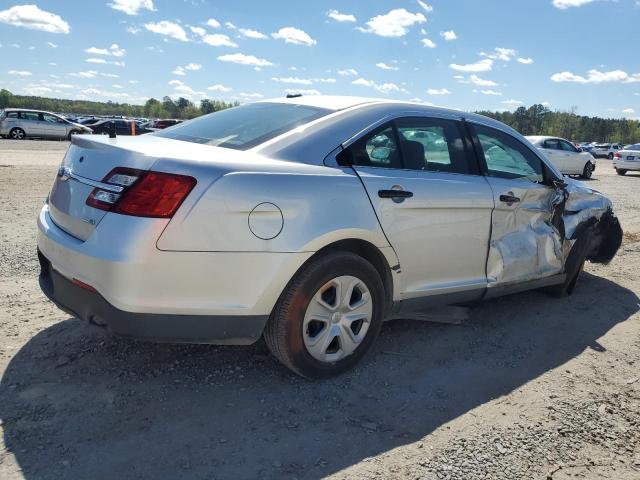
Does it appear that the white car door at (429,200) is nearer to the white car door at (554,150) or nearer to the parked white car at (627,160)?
the white car door at (554,150)

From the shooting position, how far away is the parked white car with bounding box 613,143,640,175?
23.0 metres


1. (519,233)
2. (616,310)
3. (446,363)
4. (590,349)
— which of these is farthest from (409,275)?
(616,310)

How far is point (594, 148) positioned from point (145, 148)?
62.9 m

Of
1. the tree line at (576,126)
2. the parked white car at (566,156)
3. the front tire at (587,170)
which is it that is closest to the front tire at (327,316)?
the parked white car at (566,156)

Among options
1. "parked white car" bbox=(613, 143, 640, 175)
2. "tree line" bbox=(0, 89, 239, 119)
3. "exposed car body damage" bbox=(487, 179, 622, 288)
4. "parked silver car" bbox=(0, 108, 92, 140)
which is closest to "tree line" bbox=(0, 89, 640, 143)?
"tree line" bbox=(0, 89, 239, 119)

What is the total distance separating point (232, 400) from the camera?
301 cm

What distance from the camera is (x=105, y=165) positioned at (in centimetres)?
284

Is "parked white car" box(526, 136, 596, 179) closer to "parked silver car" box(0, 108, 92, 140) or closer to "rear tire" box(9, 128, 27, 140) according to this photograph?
"parked silver car" box(0, 108, 92, 140)

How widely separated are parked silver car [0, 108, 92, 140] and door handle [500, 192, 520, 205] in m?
29.9

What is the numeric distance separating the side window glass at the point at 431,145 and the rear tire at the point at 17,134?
1181 inches

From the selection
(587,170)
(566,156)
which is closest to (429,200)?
(566,156)

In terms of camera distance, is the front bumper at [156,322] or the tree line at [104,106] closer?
the front bumper at [156,322]

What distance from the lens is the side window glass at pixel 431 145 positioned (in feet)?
12.0

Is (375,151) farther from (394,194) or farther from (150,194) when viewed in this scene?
(150,194)
